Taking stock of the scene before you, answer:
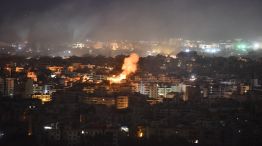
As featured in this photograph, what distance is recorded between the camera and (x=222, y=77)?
1432cm

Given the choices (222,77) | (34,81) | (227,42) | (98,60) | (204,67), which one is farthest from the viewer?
(227,42)

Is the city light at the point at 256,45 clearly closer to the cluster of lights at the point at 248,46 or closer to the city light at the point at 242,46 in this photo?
the cluster of lights at the point at 248,46

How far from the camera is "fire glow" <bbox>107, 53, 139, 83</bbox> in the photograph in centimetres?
1338

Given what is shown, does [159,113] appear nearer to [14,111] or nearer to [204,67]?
[14,111]

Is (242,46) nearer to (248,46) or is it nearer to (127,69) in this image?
(248,46)

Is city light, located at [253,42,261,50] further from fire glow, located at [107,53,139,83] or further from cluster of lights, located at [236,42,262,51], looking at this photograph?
fire glow, located at [107,53,139,83]

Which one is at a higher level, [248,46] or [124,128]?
[248,46]

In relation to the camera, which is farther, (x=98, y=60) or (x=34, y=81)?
(x=98, y=60)

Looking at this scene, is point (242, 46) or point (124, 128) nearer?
point (124, 128)

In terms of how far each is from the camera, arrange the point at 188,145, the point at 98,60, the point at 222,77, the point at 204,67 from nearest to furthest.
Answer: the point at 188,145 < the point at 222,77 < the point at 204,67 < the point at 98,60

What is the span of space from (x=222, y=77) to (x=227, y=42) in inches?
435

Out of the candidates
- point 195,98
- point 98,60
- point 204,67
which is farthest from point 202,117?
point 98,60

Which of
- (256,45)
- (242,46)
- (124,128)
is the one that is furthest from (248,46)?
(124,128)

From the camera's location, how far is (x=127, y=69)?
1520 cm
